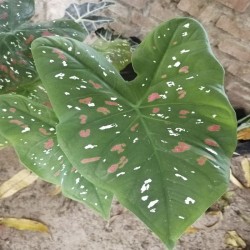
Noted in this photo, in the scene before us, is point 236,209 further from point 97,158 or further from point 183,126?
point 97,158

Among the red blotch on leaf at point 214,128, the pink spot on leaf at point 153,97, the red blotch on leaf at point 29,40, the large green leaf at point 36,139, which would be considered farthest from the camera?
the red blotch on leaf at point 29,40

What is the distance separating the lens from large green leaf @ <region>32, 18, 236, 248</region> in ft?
2.58

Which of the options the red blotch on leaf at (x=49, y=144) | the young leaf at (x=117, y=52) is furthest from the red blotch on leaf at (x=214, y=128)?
the young leaf at (x=117, y=52)

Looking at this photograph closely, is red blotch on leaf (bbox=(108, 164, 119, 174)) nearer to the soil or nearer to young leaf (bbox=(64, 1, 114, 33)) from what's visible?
the soil

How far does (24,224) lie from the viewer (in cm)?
152

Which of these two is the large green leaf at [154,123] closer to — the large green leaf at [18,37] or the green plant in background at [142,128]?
the green plant in background at [142,128]

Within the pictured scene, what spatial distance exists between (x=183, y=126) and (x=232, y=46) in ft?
3.07

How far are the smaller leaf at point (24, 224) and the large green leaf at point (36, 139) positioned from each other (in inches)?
16.7

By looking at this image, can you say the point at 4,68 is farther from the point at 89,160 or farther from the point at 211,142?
the point at 211,142

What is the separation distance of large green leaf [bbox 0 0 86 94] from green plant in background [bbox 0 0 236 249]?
3.9 inches

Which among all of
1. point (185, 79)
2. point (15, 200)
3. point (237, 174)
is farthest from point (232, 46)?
point (15, 200)

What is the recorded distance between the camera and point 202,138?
2.95 ft

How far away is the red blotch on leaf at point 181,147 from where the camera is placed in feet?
2.82

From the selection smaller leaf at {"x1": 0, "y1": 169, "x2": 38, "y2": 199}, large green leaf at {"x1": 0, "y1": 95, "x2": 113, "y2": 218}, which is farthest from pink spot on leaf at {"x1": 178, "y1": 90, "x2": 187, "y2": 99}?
smaller leaf at {"x1": 0, "y1": 169, "x2": 38, "y2": 199}
